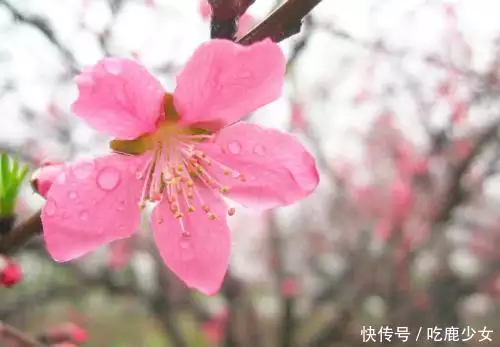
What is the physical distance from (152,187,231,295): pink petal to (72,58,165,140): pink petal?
12cm

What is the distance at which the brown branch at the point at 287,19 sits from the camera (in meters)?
0.60

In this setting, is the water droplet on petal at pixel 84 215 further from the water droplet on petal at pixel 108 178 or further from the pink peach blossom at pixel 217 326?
the pink peach blossom at pixel 217 326

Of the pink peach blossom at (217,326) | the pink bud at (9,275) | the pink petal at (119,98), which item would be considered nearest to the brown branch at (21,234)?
the pink bud at (9,275)

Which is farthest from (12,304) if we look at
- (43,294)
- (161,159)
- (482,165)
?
(161,159)

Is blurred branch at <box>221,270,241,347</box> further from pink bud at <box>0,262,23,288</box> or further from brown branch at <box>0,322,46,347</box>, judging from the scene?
pink bud at <box>0,262,23,288</box>

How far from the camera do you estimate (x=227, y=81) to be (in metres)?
0.71

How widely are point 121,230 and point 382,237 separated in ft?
12.1

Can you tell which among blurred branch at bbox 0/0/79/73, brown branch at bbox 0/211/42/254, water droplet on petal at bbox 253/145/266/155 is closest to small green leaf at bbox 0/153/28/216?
brown branch at bbox 0/211/42/254

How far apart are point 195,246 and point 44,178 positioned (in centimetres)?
20

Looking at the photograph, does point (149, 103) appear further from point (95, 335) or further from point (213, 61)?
point (95, 335)

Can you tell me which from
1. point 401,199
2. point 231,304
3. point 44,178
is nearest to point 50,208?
point 44,178

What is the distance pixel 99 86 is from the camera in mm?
676

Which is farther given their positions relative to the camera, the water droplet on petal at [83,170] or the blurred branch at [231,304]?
the blurred branch at [231,304]

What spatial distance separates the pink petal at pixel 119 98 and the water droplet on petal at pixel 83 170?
0.04m
